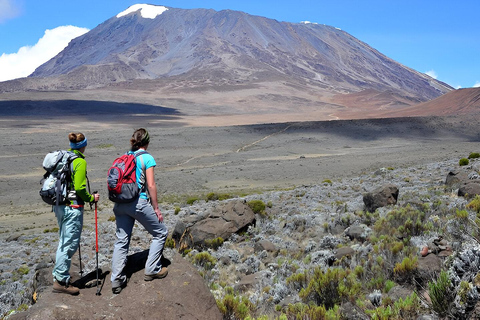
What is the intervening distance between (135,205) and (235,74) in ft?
456

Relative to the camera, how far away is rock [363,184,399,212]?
8414mm

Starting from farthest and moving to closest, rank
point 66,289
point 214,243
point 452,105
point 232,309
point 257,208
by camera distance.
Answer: point 452,105 → point 257,208 → point 214,243 → point 232,309 → point 66,289

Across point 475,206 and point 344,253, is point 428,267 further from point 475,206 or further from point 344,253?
point 475,206

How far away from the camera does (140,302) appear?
10.9 ft

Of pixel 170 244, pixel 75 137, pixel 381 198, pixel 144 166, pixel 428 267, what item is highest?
pixel 75 137

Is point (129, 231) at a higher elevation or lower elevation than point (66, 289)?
higher

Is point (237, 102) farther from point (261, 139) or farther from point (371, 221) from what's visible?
point (371, 221)

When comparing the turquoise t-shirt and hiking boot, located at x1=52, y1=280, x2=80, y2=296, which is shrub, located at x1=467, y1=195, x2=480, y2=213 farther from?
hiking boot, located at x1=52, y1=280, x2=80, y2=296

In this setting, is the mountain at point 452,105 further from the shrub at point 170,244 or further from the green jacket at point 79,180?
the green jacket at point 79,180

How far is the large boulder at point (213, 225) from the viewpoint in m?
7.77

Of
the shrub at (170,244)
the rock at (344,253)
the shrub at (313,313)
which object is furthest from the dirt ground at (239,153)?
the shrub at (313,313)

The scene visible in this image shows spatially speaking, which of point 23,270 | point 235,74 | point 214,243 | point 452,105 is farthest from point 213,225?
point 235,74

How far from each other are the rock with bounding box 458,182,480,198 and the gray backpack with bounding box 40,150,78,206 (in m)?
7.18

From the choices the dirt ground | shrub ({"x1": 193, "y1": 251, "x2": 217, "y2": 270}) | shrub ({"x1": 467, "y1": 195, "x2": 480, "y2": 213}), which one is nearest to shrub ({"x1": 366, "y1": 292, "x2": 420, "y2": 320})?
shrub ({"x1": 193, "y1": 251, "x2": 217, "y2": 270})
